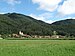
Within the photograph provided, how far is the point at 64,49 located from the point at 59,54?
17.3 feet

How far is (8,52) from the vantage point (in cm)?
3169

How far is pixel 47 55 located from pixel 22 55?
3744 mm

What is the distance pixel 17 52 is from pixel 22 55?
2129 mm

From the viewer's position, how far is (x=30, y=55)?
99.7 feet

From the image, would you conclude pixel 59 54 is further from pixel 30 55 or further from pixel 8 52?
pixel 8 52

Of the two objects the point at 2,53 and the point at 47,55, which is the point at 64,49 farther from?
the point at 2,53

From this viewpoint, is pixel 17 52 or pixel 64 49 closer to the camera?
pixel 17 52

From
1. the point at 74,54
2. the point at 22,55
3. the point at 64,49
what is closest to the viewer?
the point at 22,55

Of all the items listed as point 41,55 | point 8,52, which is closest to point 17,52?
point 8,52

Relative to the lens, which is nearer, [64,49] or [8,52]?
[8,52]

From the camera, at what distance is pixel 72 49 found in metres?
37.2

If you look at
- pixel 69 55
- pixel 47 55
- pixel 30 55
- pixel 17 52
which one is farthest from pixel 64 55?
pixel 17 52

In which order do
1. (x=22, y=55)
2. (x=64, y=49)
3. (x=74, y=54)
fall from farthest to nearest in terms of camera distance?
(x=64, y=49) → (x=74, y=54) → (x=22, y=55)

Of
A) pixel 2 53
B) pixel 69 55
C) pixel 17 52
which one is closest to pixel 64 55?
pixel 69 55
